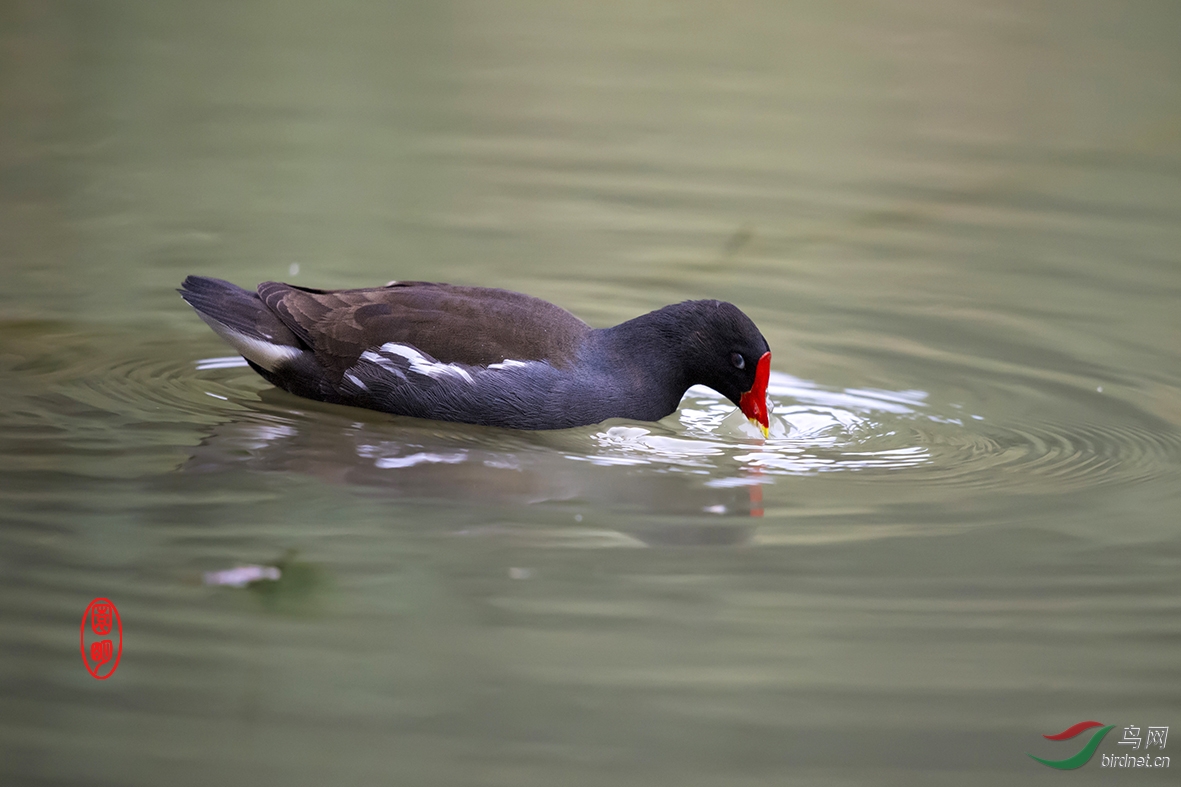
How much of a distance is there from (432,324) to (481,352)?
0.72 feet

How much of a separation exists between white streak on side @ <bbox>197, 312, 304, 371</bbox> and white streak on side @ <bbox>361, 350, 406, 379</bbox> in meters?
0.29

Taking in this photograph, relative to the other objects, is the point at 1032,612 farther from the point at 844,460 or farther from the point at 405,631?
the point at 405,631

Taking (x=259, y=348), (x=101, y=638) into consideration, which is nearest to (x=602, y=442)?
(x=259, y=348)

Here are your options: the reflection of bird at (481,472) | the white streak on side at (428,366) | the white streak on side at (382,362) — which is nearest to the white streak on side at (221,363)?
the reflection of bird at (481,472)

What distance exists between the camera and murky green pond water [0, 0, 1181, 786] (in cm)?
324

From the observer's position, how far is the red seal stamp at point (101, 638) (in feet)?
10.9

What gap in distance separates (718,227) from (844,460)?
335 centimetres

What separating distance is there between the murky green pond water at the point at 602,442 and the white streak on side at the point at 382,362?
222mm

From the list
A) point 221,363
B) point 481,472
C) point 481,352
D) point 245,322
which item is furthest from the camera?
point 221,363

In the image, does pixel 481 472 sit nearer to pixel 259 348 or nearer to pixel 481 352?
pixel 481 352

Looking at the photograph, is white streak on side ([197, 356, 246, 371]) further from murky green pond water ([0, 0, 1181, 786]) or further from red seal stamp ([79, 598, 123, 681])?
red seal stamp ([79, 598, 123, 681])

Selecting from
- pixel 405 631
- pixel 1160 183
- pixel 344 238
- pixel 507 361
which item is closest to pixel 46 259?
pixel 344 238

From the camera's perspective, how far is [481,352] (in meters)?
5.02

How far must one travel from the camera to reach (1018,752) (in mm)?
3203
